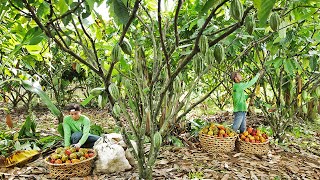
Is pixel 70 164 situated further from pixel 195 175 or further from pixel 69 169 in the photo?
pixel 195 175

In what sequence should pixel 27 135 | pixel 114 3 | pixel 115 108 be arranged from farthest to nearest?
pixel 27 135, pixel 115 108, pixel 114 3

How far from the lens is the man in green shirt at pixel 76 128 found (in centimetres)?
272

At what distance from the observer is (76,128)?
2.81 metres

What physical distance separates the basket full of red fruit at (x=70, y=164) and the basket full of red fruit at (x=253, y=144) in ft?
4.62

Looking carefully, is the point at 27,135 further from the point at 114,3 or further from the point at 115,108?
the point at 114,3

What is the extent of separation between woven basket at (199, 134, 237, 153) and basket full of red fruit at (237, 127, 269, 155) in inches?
4.2

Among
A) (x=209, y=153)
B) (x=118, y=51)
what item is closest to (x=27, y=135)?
(x=209, y=153)

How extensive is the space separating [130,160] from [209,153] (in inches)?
30.0

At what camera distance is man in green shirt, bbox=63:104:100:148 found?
2725 millimetres

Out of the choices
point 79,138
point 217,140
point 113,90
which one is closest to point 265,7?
point 113,90

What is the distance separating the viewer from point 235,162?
2.61m

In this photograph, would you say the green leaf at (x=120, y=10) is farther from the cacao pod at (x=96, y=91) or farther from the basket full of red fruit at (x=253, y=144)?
the basket full of red fruit at (x=253, y=144)

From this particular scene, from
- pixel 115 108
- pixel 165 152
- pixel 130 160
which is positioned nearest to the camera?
pixel 115 108

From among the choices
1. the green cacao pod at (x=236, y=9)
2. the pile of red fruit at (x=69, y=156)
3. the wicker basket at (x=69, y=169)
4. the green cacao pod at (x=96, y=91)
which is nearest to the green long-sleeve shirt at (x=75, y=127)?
the pile of red fruit at (x=69, y=156)
